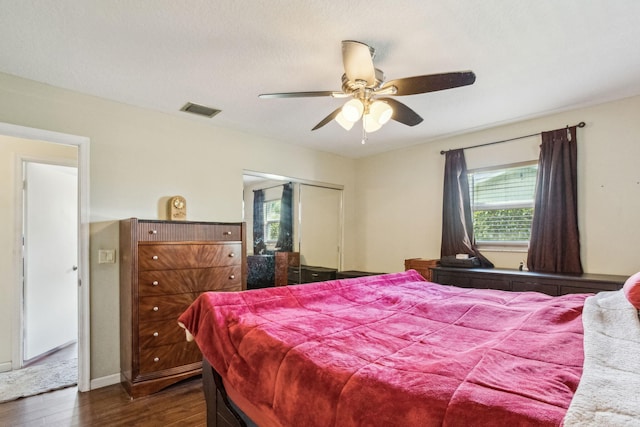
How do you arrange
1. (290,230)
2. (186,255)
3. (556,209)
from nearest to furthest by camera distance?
(186,255)
(556,209)
(290,230)

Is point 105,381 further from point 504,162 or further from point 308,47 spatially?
point 504,162

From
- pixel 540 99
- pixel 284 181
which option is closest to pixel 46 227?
pixel 284 181

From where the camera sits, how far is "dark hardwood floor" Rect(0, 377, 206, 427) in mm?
2203

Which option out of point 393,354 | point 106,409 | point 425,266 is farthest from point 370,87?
point 106,409

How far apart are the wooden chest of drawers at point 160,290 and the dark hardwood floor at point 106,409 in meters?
0.12

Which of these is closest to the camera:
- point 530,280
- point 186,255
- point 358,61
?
point 358,61

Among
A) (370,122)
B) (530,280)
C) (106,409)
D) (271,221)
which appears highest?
(370,122)

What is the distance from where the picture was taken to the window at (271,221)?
413 cm

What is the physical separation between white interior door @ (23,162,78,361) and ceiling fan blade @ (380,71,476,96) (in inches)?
144

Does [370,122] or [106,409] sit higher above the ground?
[370,122]

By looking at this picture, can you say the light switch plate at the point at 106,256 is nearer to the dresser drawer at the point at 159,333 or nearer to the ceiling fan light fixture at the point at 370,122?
the dresser drawer at the point at 159,333

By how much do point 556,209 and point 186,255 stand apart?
3.46 m

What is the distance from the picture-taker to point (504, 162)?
359 centimetres

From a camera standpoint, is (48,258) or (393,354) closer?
(393,354)
